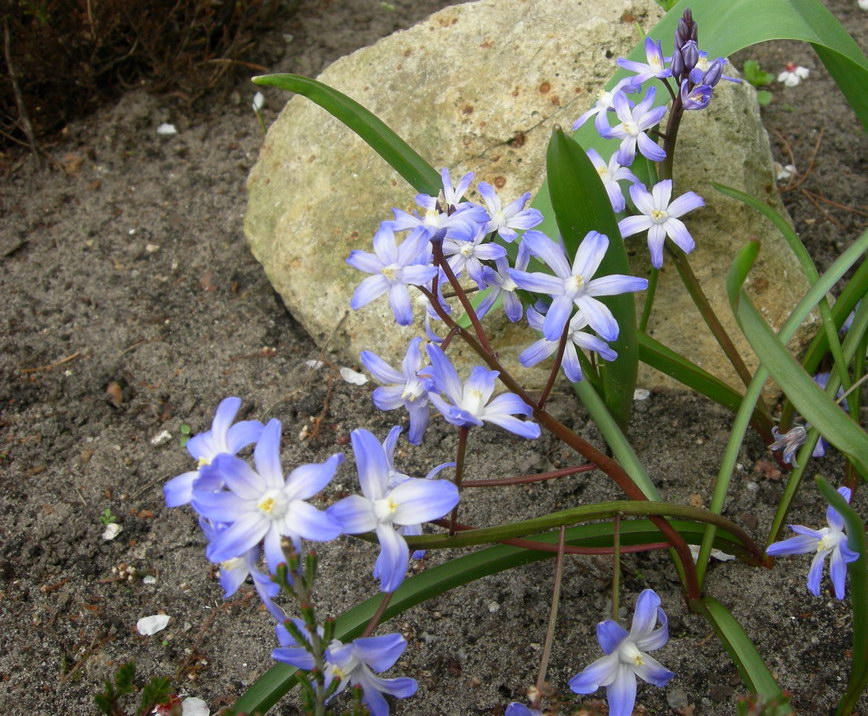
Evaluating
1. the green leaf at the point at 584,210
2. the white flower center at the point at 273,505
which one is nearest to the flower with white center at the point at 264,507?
the white flower center at the point at 273,505

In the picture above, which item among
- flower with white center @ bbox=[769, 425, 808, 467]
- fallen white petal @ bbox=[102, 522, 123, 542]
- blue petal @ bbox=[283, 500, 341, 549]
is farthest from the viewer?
fallen white petal @ bbox=[102, 522, 123, 542]

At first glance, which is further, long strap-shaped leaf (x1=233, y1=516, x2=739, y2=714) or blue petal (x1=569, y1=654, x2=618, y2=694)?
long strap-shaped leaf (x1=233, y1=516, x2=739, y2=714)

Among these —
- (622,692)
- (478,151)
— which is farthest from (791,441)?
(478,151)

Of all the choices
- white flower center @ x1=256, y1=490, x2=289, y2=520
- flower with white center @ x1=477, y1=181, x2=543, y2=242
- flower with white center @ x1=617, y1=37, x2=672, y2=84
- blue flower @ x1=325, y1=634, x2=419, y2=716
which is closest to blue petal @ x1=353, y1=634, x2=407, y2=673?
blue flower @ x1=325, y1=634, x2=419, y2=716

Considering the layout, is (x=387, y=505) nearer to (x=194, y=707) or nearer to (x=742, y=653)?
(x=742, y=653)

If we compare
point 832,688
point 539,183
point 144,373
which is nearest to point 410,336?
point 539,183

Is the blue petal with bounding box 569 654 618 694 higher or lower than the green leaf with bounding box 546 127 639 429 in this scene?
lower

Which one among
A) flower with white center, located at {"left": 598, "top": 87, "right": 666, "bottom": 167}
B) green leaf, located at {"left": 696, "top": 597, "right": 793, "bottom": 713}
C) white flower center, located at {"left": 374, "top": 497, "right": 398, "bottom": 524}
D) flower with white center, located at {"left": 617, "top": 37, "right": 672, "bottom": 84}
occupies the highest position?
flower with white center, located at {"left": 617, "top": 37, "right": 672, "bottom": 84}

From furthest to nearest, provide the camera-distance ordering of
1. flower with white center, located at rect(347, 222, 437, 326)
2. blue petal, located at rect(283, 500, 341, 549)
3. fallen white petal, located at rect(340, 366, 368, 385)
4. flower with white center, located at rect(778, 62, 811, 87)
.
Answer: flower with white center, located at rect(778, 62, 811, 87) < fallen white petal, located at rect(340, 366, 368, 385) < flower with white center, located at rect(347, 222, 437, 326) < blue petal, located at rect(283, 500, 341, 549)

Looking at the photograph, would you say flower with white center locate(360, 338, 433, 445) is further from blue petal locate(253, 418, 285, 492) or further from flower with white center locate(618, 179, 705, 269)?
flower with white center locate(618, 179, 705, 269)
